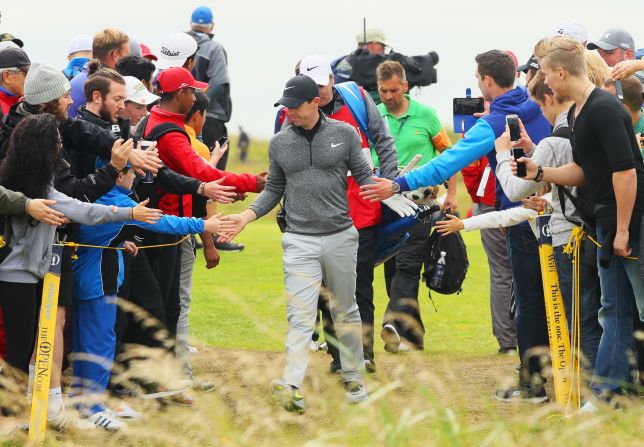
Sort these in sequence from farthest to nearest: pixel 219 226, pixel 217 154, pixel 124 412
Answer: pixel 217 154 < pixel 219 226 < pixel 124 412

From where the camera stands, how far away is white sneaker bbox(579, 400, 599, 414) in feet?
20.4

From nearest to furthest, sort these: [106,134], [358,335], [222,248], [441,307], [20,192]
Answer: [20,192]
[106,134]
[358,335]
[441,307]
[222,248]

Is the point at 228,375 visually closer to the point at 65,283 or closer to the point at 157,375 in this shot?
the point at 65,283

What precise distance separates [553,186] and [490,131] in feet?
2.55

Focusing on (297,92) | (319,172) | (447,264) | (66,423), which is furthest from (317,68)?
(66,423)

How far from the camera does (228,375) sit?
8.33 metres

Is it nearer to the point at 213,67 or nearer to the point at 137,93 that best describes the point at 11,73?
the point at 137,93

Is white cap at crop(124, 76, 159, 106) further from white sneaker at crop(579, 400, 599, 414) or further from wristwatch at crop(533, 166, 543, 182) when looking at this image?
white sneaker at crop(579, 400, 599, 414)

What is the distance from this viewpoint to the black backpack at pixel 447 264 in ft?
31.6

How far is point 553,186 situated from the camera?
6.94 meters

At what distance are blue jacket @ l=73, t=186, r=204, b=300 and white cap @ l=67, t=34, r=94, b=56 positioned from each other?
4.12m

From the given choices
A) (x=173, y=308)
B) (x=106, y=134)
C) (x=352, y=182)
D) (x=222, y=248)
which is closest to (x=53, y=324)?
(x=106, y=134)

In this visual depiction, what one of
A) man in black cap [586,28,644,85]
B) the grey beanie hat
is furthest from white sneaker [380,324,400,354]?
the grey beanie hat

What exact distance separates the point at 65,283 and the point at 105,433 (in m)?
0.90
